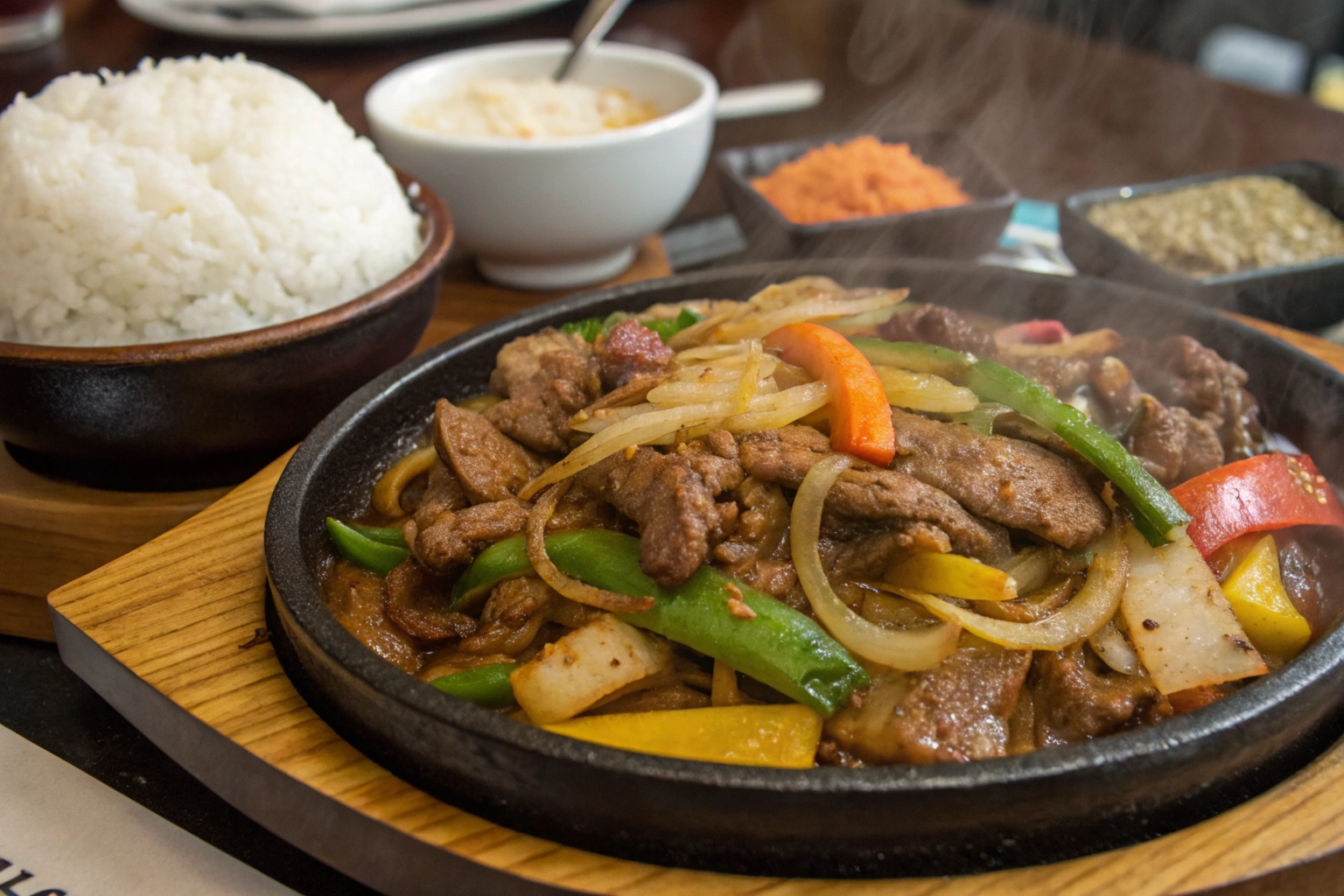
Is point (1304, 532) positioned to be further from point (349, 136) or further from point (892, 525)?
point (349, 136)

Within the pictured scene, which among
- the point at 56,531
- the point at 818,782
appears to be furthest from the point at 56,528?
the point at 818,782

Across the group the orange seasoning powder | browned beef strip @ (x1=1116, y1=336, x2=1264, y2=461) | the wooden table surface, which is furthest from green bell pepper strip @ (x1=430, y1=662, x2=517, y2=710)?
the orange seasoning powder

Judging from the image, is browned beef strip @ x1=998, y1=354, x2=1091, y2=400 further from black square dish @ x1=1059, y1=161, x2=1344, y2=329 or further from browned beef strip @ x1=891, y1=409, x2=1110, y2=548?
black square dish @ x1=1059, y1=161, x2=1344, y2=329

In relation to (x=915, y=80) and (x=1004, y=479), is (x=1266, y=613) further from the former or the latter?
(x=915, y=80)

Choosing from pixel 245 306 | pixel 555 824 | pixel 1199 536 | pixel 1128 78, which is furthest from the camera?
pixel 1128 78

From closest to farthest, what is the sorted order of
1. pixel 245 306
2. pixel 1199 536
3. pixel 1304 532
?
pixel 1199 536
pixel 1304 532
pixel 245 306

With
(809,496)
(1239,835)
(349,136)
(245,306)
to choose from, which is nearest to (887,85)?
(349,136)
